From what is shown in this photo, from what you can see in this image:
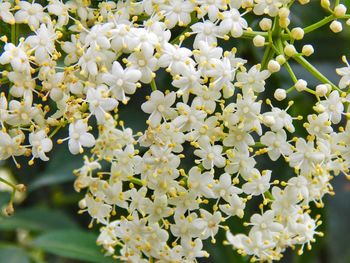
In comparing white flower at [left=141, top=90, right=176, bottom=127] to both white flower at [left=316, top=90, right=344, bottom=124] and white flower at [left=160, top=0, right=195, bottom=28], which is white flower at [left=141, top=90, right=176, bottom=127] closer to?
white flower at [left=160, top=0, right=195, bottom=28]

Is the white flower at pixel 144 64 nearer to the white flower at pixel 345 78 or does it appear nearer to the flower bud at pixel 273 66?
the flower bud at pixel 273 66

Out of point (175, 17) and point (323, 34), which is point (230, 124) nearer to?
point (175, 17)

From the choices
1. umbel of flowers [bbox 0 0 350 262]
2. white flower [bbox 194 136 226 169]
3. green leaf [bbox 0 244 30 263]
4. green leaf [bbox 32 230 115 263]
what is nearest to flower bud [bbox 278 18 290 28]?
umbel of flowers [bbox 0 0 350 262]

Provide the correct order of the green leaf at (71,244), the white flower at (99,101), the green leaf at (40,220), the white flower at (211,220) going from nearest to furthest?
the white flower at (99,101), the white flower at (211,220), the green leaf at (71,244), the green leaf at (40,220)

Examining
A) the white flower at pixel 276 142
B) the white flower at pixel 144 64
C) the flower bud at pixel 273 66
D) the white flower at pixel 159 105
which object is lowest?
the white flower at pixel 276 142

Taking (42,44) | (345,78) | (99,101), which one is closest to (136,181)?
(99,101)

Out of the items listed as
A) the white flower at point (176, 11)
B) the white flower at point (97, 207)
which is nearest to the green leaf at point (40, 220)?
the white flower at point (97, 207)

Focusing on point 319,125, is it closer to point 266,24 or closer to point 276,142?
point 276,142
